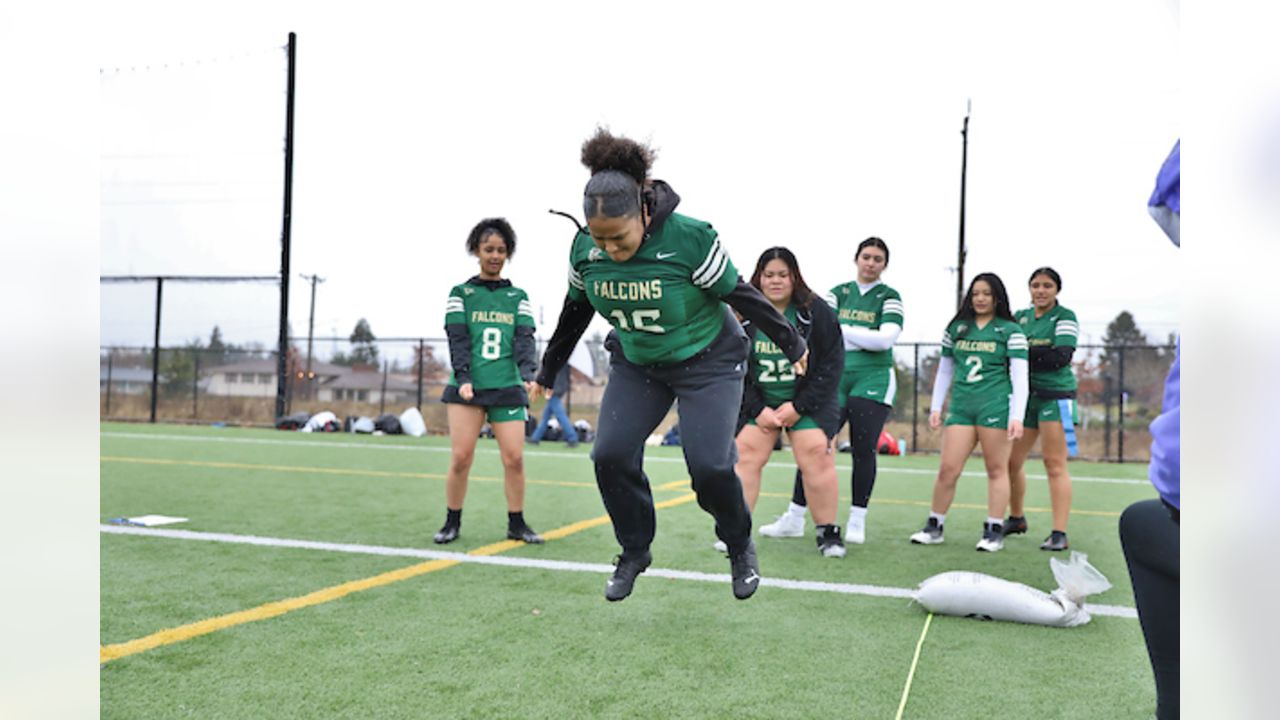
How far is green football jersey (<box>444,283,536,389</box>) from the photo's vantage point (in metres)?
6.92

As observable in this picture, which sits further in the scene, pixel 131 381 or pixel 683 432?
pixel 131 381

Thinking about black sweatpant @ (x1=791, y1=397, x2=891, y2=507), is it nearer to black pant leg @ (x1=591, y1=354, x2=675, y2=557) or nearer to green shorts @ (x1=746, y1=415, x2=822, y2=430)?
green shorts @ (x1=746, y1=415, x2=822, y2=430)

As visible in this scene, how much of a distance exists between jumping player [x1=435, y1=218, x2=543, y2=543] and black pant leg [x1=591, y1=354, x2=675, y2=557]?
2.65 metres

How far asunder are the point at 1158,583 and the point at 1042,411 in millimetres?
5364

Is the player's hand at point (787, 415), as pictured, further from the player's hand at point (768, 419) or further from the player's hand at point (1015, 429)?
the player's hand at point (1015, 429)

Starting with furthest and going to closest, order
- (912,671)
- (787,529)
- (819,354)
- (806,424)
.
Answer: (787,529) → (806,424) → (819,354) → (912,671)

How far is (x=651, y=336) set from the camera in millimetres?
4004

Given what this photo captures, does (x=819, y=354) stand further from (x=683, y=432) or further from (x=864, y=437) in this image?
(x=683, y=432)

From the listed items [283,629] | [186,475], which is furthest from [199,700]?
[186,475]

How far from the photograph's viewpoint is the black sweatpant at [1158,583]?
7.36 ft

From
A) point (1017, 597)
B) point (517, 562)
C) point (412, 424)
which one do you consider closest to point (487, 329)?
point (517, 562)

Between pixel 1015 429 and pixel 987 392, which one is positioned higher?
pixel 987 392

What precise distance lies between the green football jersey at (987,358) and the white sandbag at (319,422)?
15.9m

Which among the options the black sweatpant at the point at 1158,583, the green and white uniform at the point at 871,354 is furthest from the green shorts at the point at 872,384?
the black sweatpant at the point at 1158,583
